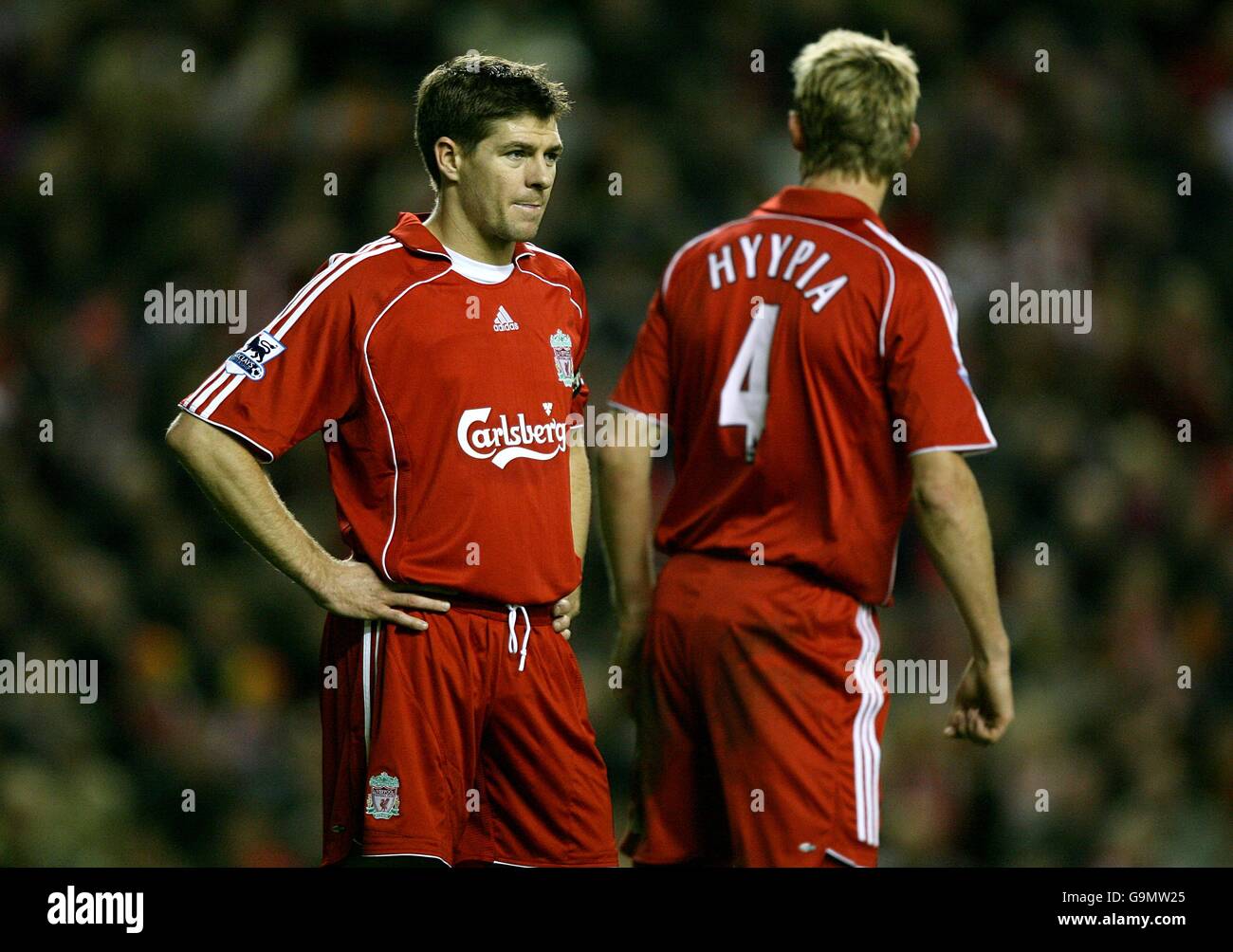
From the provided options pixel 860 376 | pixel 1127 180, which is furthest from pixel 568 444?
pixel 1127 180

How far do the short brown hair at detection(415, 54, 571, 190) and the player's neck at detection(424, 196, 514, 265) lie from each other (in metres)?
0.07

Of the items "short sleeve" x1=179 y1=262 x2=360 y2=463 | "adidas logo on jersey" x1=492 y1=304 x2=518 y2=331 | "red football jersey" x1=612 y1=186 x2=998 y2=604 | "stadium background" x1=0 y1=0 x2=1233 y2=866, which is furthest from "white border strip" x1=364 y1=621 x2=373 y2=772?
"stadium background" x1=0 y1=0 x2=1233 y2=866

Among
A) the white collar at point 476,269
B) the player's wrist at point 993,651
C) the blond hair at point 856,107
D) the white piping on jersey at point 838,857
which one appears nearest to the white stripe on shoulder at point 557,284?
the white collar at point 476,269

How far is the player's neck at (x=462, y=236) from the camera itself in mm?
3061

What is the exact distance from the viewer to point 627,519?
3.56 meters

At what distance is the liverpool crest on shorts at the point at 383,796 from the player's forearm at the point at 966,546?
1.12 metres

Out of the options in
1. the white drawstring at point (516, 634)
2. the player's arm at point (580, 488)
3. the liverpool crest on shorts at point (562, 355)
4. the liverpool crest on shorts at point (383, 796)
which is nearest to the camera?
the liverpool crest on shorts at point (383, 796)

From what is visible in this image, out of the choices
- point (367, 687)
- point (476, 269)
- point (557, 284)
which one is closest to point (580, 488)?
point (557, 284)

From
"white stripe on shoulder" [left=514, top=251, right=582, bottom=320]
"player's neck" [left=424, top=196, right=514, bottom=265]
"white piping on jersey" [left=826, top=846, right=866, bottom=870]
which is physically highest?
"player's neck" [left=424, top=196, right=514, bottom=265]

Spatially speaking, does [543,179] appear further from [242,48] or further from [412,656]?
[242,48]

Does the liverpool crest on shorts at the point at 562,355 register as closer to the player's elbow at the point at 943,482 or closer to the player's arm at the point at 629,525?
the player's arm at the point at 629,525

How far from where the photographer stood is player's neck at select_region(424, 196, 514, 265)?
3.06 metres

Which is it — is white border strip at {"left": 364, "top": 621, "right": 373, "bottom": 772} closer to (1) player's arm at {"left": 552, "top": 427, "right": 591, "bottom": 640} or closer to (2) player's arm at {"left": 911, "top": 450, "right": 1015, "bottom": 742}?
(1) player's arm at {"left": 552, "top": 427, "right": 591, "bottom": 640}

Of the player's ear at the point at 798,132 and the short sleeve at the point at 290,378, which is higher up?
the player's ear at the point at 798,132
